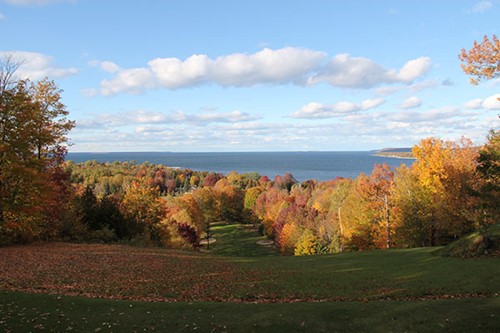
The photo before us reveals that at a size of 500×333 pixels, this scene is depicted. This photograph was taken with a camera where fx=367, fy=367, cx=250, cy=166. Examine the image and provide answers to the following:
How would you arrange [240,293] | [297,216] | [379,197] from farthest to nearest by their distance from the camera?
[297,216] < [379,197] < [240,293]

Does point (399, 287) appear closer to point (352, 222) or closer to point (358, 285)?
point (358, 285)

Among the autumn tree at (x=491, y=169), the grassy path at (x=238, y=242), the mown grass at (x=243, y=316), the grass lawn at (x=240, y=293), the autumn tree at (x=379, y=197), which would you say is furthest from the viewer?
the grassy path at (x=238, y=242)

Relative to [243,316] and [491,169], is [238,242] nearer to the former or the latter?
[491,169]

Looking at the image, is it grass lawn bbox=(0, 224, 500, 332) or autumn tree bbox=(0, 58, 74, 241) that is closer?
grass lawn bbox=(0, 224, 500, 332)

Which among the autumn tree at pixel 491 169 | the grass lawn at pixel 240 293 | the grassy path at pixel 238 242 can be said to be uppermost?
the autumn tree at pixel 491 169

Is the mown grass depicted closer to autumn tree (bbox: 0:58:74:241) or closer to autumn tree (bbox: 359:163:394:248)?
autumn tree (bbox: 0:58:74:241)

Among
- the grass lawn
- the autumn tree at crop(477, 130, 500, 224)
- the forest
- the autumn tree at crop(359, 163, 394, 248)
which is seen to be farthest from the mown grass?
the autumn tree at crop(359, 163, 394, 248)

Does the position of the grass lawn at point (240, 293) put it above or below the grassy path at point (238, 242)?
above

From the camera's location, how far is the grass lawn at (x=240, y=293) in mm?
10828

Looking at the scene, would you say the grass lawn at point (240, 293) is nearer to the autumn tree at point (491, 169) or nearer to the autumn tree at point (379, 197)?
the autumn tree at point (491, 169)

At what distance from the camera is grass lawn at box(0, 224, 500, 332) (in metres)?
10.8

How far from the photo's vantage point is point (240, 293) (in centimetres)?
1625

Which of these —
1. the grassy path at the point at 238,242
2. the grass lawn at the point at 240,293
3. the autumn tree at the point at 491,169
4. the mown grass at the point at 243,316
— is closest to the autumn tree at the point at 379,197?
the autumn tree at the point at 491,169

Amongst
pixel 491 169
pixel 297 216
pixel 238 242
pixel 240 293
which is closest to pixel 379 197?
pixel 491 169
